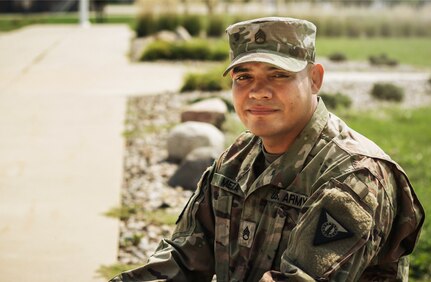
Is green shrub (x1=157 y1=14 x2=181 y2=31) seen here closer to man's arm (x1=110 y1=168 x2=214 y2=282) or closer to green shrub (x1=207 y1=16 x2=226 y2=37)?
green shrub (x1=207 y1=16 x2=226 y2=37)

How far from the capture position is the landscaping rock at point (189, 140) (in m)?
7.04

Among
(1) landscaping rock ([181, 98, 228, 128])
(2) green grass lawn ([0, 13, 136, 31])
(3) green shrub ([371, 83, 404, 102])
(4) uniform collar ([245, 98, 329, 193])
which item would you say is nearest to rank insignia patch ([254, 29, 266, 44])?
(4) uniform collar ([245, 98, 329, 193])

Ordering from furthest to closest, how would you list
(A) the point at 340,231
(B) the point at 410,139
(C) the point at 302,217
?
(B) the point at 410,139 < (C) the point at 302,217 < (A) the point at 340,231

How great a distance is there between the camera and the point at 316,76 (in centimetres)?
258

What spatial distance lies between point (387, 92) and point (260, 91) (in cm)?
966

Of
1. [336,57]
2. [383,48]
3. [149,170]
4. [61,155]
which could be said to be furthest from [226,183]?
[383,48]

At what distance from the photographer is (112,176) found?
6.52m

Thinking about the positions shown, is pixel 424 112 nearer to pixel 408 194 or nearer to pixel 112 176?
pixel 112 176

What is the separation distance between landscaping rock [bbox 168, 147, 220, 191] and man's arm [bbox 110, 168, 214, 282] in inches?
129

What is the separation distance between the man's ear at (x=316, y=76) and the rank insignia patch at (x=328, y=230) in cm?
49

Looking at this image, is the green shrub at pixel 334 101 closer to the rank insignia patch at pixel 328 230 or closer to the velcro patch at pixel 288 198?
the velcro patch at pixel 288 198

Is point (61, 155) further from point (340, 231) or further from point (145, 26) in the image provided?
point (145, 26)

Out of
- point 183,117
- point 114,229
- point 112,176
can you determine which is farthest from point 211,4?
point 114,229

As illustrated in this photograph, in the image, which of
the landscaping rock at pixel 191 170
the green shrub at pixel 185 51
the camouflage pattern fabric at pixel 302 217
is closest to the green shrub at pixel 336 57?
the green shrub at pixel 185 51
